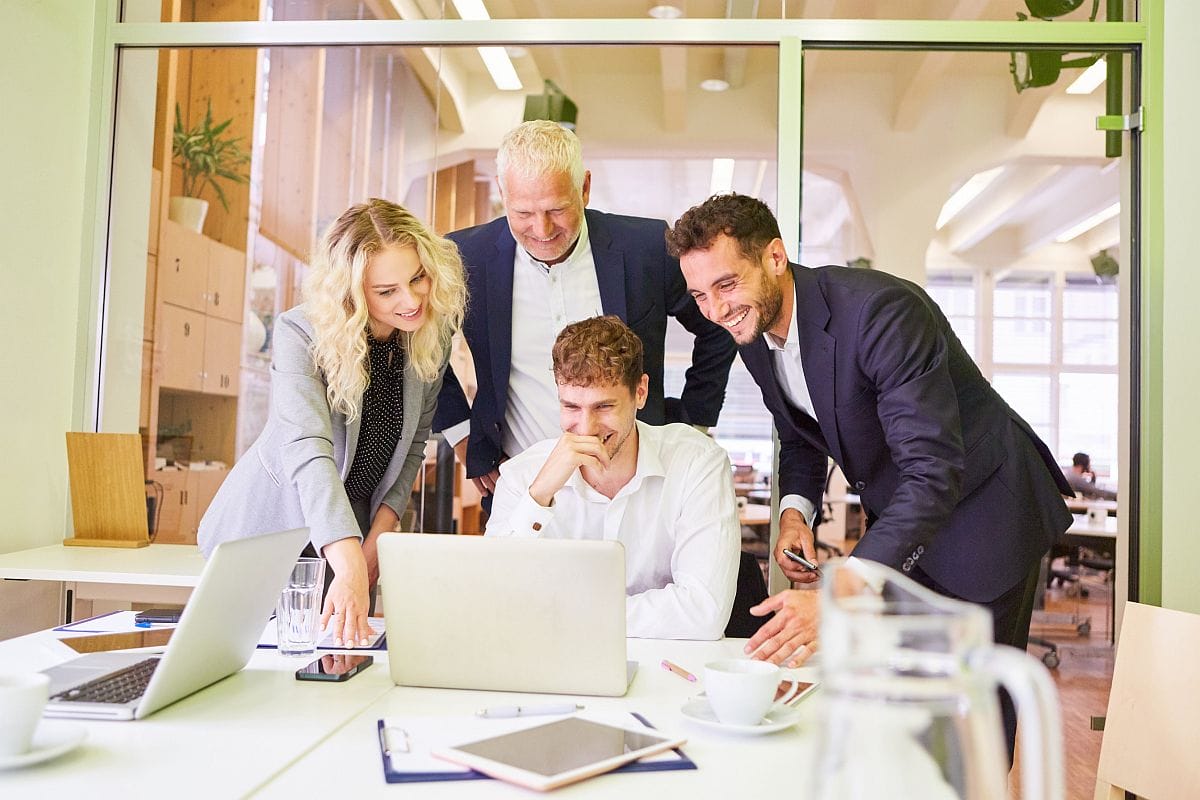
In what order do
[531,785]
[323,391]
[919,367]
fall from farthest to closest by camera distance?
[323,391] → [919,367] → [531,785]

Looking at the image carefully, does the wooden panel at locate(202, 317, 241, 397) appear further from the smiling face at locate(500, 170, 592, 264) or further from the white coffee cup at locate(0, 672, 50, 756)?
the white coffee cup at locate(0, 672, 50, 756)

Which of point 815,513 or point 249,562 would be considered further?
point 815,513

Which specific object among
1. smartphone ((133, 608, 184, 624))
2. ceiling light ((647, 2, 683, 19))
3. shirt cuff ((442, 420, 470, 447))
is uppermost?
ceiling light ((647, 2, 683, 19))

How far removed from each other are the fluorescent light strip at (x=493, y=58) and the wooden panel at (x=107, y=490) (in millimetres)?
1579

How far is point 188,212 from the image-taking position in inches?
136

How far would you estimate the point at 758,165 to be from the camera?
10.4 ft

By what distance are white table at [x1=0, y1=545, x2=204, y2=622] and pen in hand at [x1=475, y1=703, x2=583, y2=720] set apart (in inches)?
61.5

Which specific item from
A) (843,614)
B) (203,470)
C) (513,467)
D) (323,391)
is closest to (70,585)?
(203,470)

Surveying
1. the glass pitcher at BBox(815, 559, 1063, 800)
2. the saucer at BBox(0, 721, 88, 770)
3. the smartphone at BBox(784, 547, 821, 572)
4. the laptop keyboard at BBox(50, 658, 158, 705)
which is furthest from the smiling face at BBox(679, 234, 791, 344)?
the glass pitcher at BBox(815, 559, 1063, 800)

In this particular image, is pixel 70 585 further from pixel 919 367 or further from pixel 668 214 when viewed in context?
pixel 919 367

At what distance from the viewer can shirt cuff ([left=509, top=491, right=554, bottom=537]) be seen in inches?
83.8

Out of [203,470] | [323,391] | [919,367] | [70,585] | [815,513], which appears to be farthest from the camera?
[203,470]

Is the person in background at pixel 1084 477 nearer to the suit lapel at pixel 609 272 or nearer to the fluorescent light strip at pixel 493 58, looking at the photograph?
the suit lapel at pixel 609 272

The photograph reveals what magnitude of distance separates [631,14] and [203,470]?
2008 millimetres
